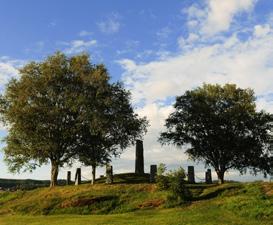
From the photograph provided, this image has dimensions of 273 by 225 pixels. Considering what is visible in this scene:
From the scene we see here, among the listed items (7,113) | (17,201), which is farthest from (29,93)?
(17,201)

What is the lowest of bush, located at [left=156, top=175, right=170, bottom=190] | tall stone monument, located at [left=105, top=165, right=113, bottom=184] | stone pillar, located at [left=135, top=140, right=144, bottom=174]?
bush, located at [left=156, top=175, right=170, bottom=190]

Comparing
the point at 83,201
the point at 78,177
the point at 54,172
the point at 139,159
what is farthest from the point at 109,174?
the point at 83,201

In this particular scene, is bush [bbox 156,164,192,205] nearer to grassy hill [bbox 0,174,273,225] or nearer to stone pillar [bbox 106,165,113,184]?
grassy hill [bbox 0,174,273,225]

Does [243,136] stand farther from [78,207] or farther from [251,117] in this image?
[78,207]

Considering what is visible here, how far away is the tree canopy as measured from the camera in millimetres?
57344

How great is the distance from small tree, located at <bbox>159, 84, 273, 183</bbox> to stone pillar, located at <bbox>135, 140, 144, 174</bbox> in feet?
14.0

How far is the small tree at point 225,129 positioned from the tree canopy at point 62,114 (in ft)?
20.6

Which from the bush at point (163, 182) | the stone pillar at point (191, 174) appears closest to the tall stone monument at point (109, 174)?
the stone pillar at point (191, 174)

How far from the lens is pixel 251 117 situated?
56.6 m

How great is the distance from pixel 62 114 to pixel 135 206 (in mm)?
20409

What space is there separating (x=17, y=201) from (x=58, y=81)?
15721mm

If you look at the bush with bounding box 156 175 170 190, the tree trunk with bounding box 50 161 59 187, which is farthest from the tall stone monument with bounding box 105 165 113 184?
the bush with bounding box 156 175 170 190

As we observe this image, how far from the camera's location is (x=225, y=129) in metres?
56.8

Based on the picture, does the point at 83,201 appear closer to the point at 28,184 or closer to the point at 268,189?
the point at 268,189
